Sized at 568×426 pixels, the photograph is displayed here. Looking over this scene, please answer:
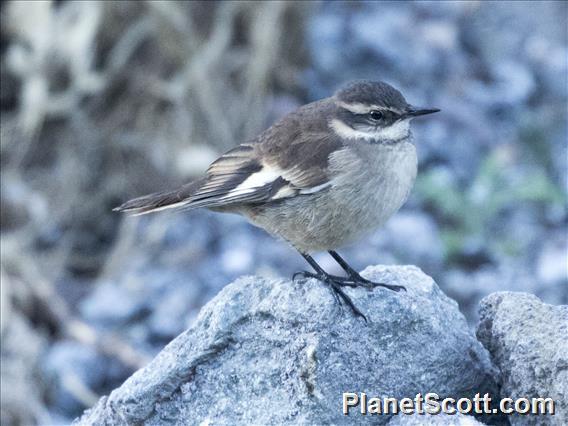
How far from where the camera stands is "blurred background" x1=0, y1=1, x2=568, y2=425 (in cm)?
682

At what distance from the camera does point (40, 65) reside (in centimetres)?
Answer: 807

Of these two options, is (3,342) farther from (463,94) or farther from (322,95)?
(463,94)

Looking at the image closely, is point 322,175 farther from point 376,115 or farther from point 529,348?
point 529,348

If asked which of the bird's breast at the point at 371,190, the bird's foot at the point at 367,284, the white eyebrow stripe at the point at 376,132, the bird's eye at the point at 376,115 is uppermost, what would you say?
the bird's eye at the point at 376,115

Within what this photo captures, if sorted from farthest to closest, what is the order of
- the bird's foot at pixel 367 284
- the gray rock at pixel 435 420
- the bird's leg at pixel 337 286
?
the bird's foot at pixel 367 284 < the bird's leg at pixel 337 286 < the gray rock at pixel 435 420

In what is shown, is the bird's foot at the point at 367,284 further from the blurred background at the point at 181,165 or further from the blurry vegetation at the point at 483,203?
the blurry vegetation at the point at 483,203

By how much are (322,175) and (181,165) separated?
3.47m

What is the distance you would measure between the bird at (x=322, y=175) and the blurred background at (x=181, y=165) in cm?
204

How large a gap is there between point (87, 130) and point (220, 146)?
3.39ft

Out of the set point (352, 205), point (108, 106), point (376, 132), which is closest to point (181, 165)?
point (108, 106)

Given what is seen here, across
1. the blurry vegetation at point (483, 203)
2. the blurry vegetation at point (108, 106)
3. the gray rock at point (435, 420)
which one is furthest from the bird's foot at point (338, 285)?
the blurry vegetation at point (108, 106)

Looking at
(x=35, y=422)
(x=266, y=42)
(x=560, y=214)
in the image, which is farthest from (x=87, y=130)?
(x=560, y=214)

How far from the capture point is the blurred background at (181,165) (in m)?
6.82

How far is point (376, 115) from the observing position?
4.66 meters
